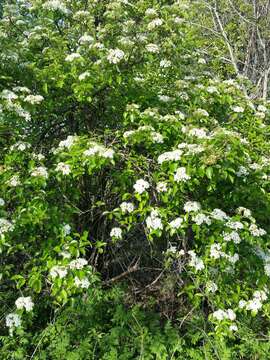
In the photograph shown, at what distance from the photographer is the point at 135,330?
10.6 feet

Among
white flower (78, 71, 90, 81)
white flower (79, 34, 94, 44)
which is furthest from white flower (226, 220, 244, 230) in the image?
white flower (79, 34, 94, 44)

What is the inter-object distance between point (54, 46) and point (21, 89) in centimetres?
86

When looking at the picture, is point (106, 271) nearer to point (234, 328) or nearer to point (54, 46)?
point (234, 328)

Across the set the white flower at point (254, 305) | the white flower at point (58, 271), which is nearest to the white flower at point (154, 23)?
the white flower at point (58, 271)

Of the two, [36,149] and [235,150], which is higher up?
[235,150]

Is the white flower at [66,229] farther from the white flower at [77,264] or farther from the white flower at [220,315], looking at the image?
the white flower at [220,315]

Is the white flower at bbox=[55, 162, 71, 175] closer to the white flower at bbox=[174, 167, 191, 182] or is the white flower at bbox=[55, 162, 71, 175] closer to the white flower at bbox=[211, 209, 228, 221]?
the white flower at bbox=[174, 167, 191, 182]

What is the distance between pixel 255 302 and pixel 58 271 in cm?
133

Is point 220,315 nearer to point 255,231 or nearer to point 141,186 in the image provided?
point 255,231

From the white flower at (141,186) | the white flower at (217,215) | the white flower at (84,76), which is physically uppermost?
the white flower at (84,76)

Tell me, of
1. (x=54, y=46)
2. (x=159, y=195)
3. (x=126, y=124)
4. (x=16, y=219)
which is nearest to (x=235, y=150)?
(x=159, y=195)

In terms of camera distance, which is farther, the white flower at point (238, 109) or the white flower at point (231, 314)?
the white flower at point (238, 109)

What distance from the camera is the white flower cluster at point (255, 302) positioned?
285 centimetres

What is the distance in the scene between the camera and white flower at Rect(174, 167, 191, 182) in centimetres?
259
